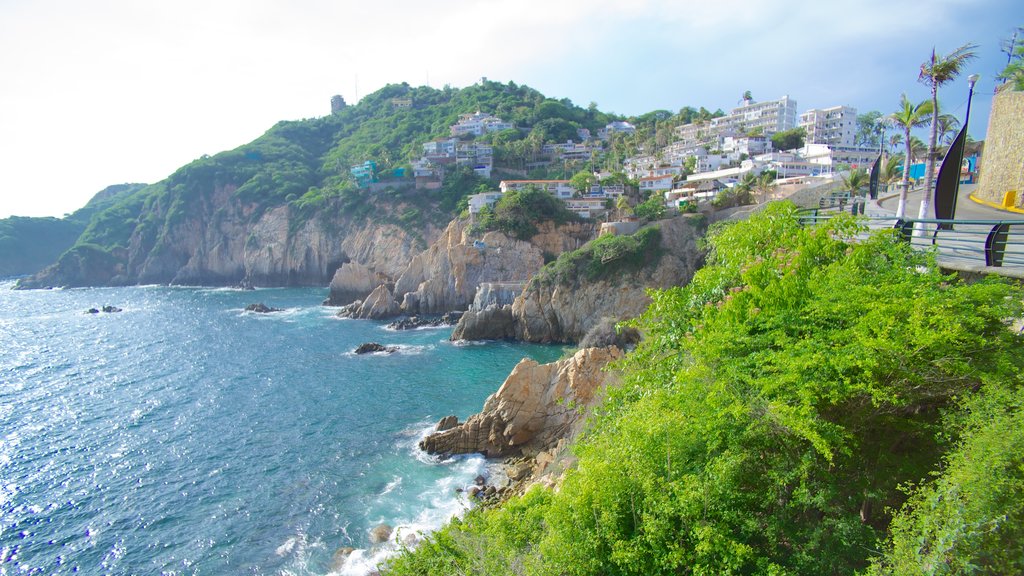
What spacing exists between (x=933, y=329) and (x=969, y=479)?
2.31 metres

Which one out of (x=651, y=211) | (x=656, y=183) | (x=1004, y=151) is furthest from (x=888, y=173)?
(x=656, y=183)

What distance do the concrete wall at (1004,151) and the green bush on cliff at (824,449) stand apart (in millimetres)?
16004

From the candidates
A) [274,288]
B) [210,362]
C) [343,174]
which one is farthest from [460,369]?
[343,174]

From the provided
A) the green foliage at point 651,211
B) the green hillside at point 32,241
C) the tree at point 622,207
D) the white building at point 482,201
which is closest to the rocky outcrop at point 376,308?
the white building at point 482,201

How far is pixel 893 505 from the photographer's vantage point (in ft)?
22.6

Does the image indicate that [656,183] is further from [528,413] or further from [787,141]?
[528,413]

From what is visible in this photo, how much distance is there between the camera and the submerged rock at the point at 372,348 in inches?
1526

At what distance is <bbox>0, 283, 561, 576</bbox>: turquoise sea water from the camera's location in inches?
677

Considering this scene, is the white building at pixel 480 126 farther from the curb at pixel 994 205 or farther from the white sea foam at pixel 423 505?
the curb at pixel 994 205

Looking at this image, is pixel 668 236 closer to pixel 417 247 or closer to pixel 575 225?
pixel 575 225

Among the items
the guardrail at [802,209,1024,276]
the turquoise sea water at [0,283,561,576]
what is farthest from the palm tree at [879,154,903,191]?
the guardrail at [802,209,1024,276]

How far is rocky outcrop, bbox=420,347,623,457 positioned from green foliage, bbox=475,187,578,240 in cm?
3143

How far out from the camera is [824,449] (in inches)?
249

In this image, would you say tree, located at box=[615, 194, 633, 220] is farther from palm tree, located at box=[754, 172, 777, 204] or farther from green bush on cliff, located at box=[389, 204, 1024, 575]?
green bush on cliff, located at box=[389, 204, 1024, 575]
